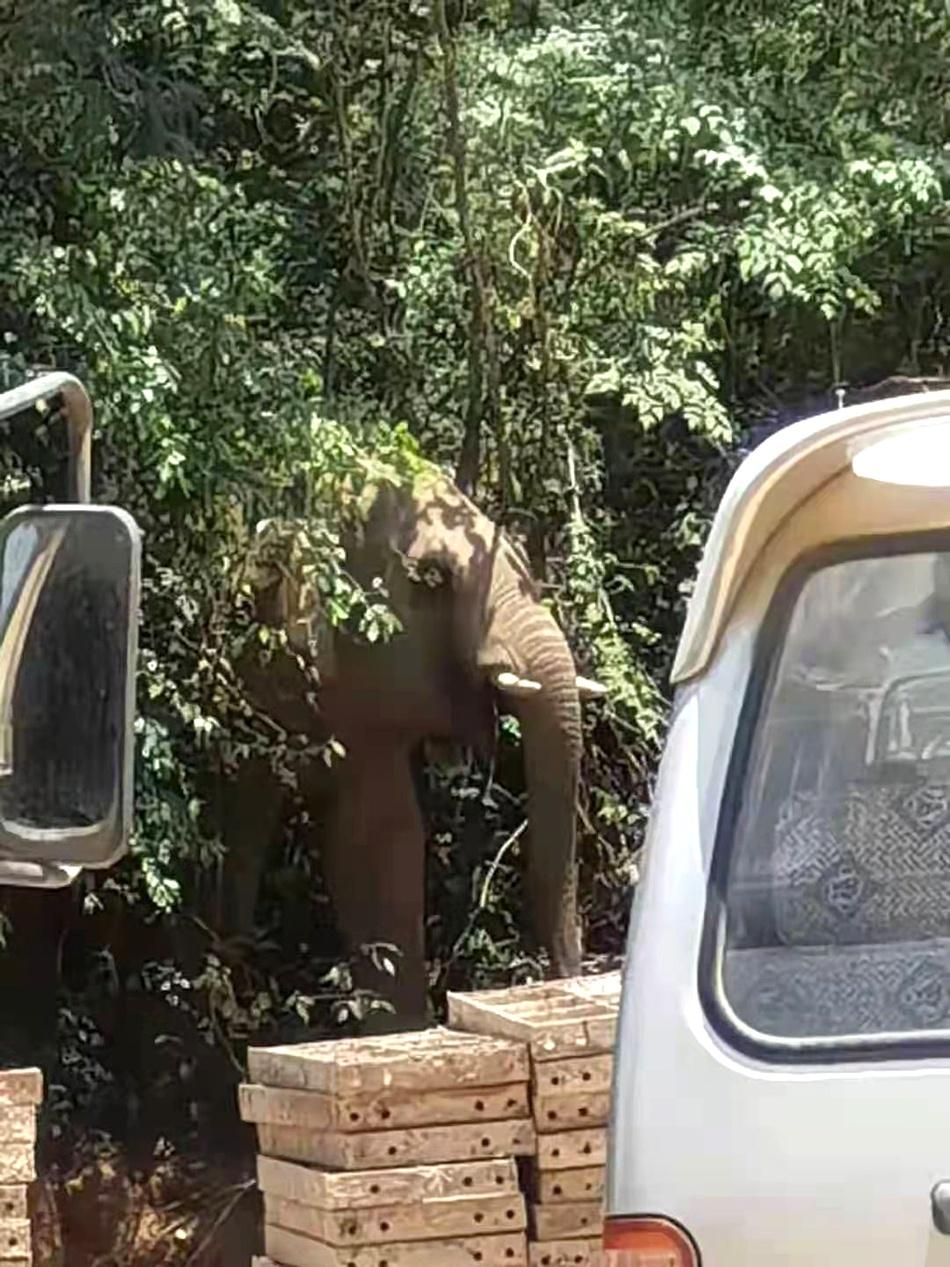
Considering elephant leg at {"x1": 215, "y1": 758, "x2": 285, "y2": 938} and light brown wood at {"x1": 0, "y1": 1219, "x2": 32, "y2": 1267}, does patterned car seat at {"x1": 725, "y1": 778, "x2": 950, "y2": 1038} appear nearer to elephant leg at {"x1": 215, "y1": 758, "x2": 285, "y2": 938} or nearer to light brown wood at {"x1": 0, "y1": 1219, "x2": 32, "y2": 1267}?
light brown wood at {"x1": 0, "y1": 1219, "x2": 32, "y2": 1267}

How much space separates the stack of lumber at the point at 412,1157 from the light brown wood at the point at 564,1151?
0.12ft

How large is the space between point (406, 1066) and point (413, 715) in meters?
2.89

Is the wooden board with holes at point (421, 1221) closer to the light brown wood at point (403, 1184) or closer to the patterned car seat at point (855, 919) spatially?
the light brown wood at point (403, 1184)

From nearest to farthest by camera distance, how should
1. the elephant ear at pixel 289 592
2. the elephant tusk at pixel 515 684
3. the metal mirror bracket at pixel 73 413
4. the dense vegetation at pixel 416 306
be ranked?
1. the metal mirror bracket at pixel 73 413
2. the dense vegetation at pixel 416 306
3. the elephant ear at pixel 289 592
4. the elephant tusk at pixel 515 684

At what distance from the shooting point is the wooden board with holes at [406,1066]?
570 centimetres

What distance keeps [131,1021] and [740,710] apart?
652cm

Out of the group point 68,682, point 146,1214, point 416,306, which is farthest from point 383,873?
point 68,682

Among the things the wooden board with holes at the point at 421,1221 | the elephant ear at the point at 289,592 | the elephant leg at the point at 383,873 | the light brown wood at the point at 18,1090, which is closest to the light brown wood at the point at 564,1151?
the wooden board with holes at the point at 421,1221

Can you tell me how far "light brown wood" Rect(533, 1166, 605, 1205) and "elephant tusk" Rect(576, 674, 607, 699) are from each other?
2558mm

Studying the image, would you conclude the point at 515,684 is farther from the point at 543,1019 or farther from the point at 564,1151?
the point at 564,1151

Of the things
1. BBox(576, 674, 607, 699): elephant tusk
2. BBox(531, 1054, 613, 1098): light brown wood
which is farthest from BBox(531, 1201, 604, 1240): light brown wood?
BBox(576, 674, 607, 699): elephant tusk

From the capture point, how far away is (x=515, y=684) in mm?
8312

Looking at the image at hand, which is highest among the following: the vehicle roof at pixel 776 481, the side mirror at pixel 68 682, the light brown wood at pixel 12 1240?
the vehicle roof at pixel 776 481

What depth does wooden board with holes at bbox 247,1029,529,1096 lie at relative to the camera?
5703mm
